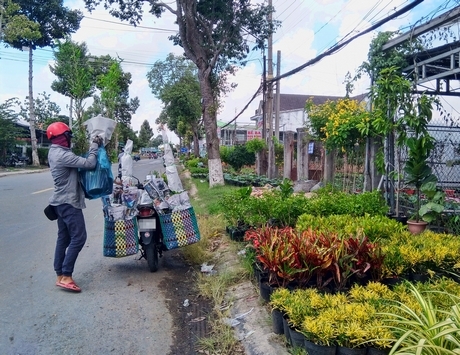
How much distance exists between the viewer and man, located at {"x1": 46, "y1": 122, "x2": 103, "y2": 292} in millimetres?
4738

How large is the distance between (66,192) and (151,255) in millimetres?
1396

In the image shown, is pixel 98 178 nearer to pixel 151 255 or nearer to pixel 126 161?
pixel 126 161

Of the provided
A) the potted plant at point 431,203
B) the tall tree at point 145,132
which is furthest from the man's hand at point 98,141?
the tall tree at point 145,132

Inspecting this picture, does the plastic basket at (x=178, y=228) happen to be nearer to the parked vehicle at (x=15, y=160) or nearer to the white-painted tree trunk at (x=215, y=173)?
the white-painted tree trunk at (x=215, y=173)

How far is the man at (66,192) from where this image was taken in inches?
187

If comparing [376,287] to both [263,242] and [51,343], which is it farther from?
[51,343]

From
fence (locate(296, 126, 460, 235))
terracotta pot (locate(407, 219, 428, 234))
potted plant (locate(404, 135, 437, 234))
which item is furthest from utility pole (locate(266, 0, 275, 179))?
terracotta pot (locate(407, 219, 428, 234))

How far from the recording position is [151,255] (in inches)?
217

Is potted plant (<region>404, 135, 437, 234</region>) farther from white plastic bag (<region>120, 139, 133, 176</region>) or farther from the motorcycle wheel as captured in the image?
white plastic bag (<region>120, 139, 133, 176</region>)

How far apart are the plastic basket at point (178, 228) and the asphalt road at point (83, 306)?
1.64ft

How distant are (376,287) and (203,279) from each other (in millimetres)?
2398

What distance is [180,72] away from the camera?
126 feet

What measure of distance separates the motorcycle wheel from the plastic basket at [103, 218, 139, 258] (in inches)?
9.7

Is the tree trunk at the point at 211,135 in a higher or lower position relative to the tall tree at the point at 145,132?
lower
